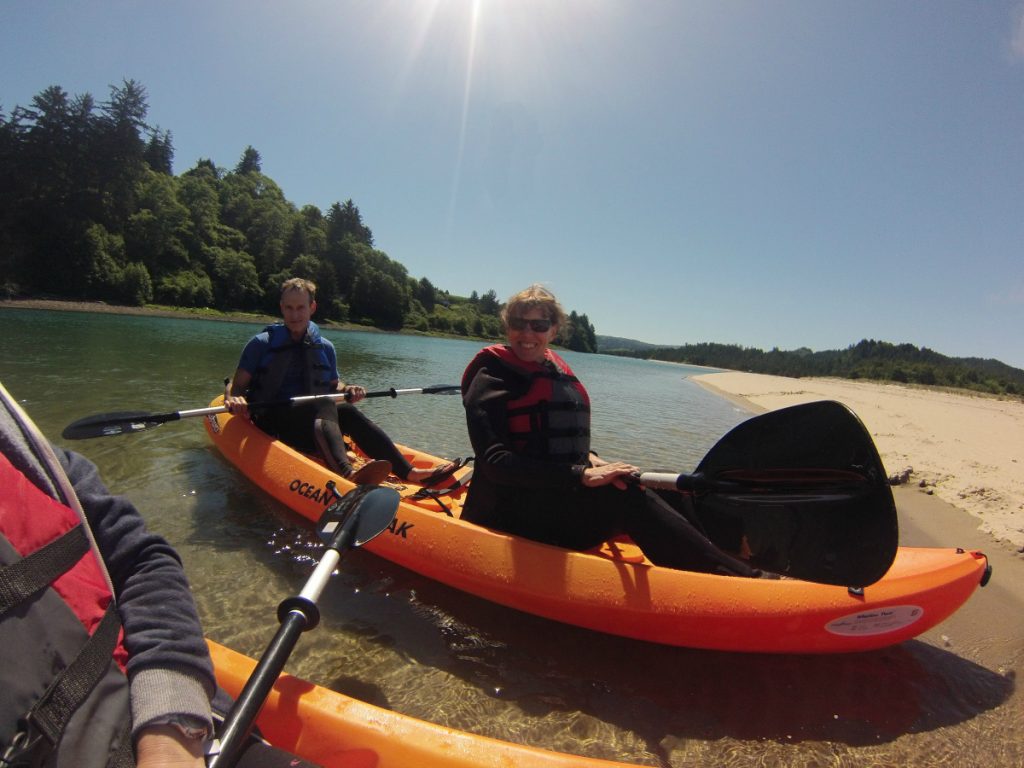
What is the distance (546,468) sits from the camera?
286 cm

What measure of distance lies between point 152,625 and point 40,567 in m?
0.30

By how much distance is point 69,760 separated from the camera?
911 mm

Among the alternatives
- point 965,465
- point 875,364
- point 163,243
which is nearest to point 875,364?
point 875,364

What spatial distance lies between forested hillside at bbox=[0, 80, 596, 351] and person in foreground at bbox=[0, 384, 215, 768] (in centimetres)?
4529

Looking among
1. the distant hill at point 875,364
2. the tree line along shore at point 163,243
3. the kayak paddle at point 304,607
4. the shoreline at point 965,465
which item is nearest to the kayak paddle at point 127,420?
the kayak paddle at point 304,607

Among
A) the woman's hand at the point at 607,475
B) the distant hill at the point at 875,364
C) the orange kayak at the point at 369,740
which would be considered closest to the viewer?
the orange kayak at the point at 369,740

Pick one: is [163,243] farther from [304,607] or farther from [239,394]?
[304,607]

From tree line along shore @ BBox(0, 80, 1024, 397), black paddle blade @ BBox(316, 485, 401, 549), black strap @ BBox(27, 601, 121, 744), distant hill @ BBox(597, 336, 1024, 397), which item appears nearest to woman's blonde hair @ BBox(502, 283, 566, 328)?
black paddle blade @ BBox(316, 485, 401, 549)

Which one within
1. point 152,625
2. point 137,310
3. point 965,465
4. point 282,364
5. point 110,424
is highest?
point 282,364

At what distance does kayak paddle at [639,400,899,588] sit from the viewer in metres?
2.46

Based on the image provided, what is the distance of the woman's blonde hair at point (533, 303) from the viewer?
3.12 meters

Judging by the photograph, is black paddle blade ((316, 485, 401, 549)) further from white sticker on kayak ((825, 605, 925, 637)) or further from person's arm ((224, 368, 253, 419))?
person's arm ((224, 368, 253, 419))

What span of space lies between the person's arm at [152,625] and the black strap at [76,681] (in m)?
0.06

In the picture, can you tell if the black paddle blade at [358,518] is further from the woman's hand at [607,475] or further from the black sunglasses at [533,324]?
the black sunglasses at [533,324]
